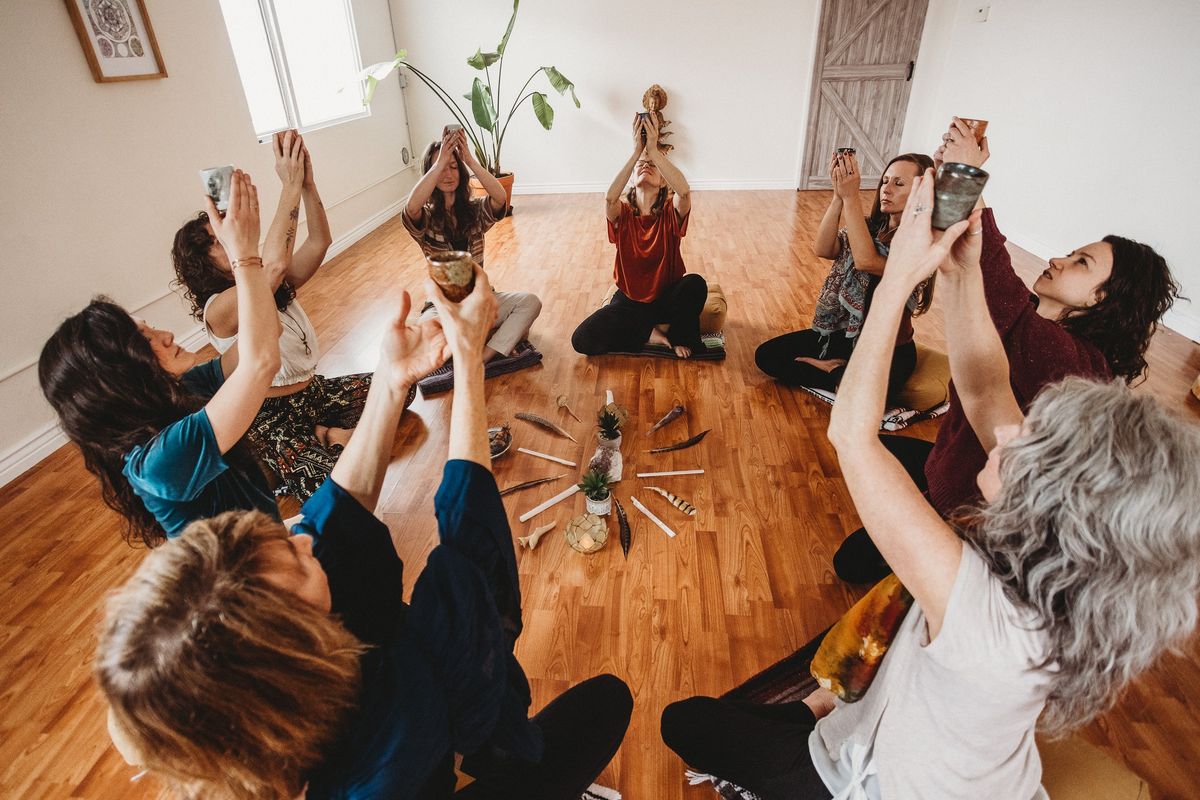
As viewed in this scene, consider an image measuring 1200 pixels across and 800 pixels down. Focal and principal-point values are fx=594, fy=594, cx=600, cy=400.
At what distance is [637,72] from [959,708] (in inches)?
272

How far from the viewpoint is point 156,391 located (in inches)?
49.6

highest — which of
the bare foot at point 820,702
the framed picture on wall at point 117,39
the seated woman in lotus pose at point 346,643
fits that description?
the framed picture on wall at point 117,39

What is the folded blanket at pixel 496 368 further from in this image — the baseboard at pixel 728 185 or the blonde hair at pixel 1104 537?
the baseboard at pixel 728 185

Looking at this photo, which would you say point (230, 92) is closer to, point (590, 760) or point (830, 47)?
point (590, 760)

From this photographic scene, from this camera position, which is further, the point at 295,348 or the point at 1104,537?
the point at 295,348

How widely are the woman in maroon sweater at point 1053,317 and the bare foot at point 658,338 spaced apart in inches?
76.5

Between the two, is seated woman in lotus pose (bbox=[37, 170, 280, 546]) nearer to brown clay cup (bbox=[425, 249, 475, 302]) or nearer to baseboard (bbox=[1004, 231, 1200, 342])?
brown clay cup (bbox=[425, 249, 475, 302])

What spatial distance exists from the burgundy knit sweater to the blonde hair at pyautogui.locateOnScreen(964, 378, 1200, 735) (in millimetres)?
541

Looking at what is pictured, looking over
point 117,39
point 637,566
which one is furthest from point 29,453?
point 637,566

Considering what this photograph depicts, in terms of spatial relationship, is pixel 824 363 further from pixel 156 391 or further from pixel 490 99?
pixel 490 99

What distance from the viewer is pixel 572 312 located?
3.98m

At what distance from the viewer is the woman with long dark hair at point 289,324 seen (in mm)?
1800

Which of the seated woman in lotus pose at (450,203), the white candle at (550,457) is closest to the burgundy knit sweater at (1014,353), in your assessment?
the white candle at (550,457)

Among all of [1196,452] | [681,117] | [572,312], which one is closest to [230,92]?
[572,312]
